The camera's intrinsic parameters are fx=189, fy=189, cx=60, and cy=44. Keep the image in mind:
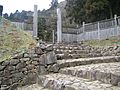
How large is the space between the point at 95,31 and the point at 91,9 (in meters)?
3.67

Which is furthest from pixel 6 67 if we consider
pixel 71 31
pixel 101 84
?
pixel 71 31

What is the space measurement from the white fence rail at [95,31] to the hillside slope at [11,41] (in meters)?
6.38

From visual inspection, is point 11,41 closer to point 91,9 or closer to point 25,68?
point 25,68

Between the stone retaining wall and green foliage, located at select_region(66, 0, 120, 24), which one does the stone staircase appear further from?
green foliage, located at select_region(66, 0, 120, 24)

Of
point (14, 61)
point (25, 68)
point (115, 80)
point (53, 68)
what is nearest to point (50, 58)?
point (53, 68)

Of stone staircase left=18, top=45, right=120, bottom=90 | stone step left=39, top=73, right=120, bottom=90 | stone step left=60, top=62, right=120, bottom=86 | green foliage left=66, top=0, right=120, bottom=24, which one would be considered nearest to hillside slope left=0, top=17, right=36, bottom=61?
stone staircase left=18, top=45, right=120, bottom=90

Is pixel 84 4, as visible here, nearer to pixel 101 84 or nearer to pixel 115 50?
pixel 115 50

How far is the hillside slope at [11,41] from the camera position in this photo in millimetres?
5006

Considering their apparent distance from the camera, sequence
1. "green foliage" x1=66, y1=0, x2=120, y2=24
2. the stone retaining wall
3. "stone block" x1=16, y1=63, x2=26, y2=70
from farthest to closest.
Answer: "green foliage" x1=66, y1=0, x2=120, y2=24
"stone block" x1=16, y1=63, x2=26, y2=70
the stone retaining wall

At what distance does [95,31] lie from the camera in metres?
12.1

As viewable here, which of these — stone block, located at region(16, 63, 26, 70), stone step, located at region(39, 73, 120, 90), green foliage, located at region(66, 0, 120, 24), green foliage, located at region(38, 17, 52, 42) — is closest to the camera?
stone step, located at region(39, 73, 120, 90)

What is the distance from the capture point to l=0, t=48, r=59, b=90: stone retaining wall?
15.0 ft

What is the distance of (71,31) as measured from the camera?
13078mm

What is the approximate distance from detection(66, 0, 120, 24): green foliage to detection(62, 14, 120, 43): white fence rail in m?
2.85
